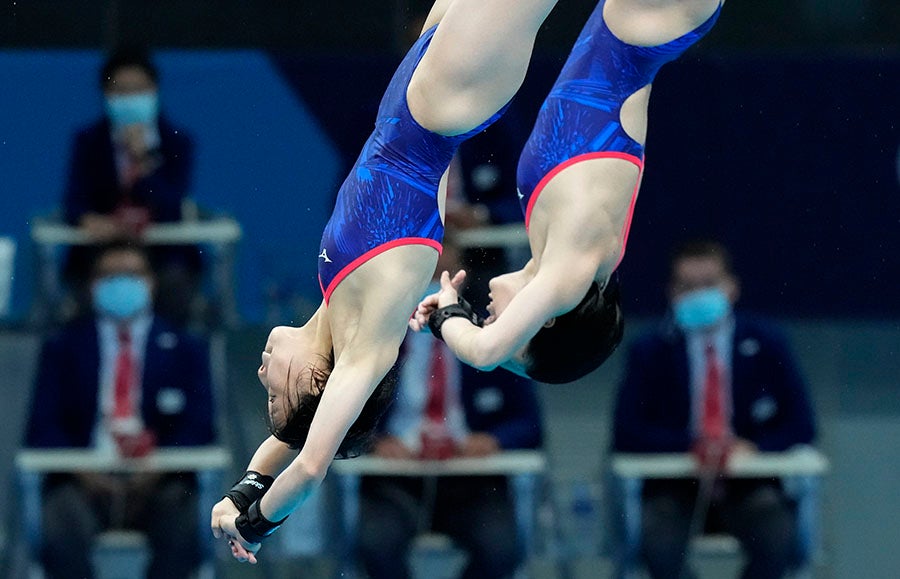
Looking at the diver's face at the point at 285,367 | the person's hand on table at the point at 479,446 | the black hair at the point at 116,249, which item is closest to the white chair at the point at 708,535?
the person's hand on table at the point at 479,446

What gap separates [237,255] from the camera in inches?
194

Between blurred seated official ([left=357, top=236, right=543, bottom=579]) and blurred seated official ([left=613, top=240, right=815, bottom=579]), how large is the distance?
1.13 ft

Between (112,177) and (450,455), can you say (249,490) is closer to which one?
(450,455)

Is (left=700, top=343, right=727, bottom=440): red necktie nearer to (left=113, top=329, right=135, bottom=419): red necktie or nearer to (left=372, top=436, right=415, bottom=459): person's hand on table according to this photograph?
(left=372, top=436, right=415, bottom=459): person's hand on table

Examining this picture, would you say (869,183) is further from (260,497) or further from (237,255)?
(260,497)

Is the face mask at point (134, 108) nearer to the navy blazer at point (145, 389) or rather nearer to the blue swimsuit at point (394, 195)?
the navy blazer at point (145, 389)

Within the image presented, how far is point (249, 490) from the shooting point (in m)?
2.95

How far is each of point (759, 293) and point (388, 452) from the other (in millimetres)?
1438

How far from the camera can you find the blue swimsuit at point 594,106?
9.62 feet

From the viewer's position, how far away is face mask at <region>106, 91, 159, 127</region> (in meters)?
4.48

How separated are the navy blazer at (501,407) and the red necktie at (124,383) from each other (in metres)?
0.77

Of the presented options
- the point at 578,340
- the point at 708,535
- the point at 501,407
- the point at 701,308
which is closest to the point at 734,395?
the point at 701,308

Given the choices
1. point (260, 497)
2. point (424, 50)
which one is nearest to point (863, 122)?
point (424, 50)

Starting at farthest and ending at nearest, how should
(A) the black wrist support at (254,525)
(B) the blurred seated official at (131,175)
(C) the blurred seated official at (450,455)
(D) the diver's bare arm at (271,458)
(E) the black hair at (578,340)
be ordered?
(B) the blurred seated official at (131,175)
(C) the blurred seated official at (450,455)
(D) the diver's bare arm at (271,458)
(E) the black hair at (578,340)
(A) the black wrist support at (254,525)
